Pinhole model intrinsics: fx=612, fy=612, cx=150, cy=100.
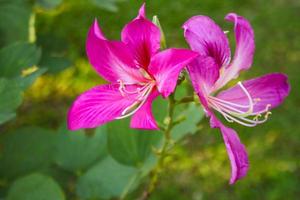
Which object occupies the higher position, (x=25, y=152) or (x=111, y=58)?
(x=111, y=58)

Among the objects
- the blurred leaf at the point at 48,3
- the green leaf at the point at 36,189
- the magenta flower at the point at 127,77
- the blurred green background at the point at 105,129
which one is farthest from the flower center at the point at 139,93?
the blurred leaf at the point at 48,3

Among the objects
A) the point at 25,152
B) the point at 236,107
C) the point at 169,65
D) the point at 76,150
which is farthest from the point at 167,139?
the point at 25,152

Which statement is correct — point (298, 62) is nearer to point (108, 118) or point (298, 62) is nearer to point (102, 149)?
point (102, 149)

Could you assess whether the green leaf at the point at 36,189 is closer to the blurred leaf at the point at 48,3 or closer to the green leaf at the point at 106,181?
the green leaf at the point at 106,181

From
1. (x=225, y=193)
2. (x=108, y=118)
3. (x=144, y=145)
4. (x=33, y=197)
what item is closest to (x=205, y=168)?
(x=225, y=193)

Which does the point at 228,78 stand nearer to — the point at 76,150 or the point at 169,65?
the point at 169,65

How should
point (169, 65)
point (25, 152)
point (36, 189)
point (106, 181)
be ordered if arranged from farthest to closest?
point (25, 152)
point (106, 181)
point (36, 189)
point (169, 65)
